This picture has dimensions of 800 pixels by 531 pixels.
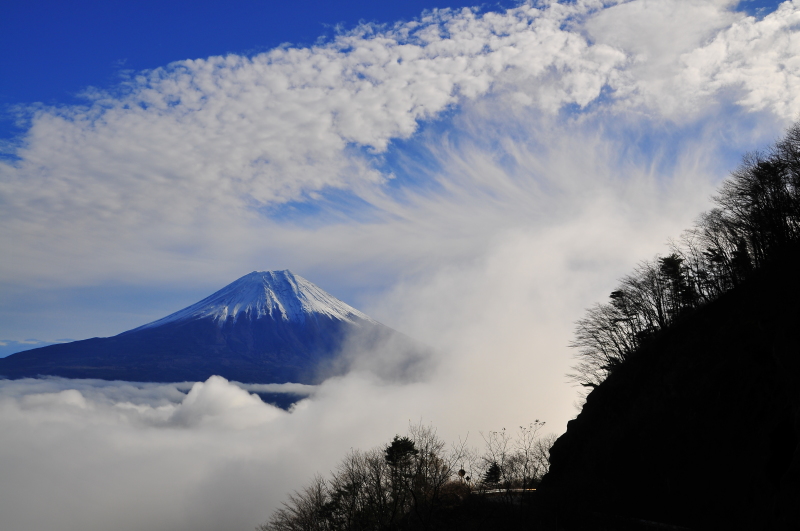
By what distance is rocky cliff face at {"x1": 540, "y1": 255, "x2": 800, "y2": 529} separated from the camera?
1897cm

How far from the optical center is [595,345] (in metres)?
51.2

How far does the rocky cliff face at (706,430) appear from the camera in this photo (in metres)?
19.0

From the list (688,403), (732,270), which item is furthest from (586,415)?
(732,270)

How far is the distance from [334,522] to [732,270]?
3557 cm

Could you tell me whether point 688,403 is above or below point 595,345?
below

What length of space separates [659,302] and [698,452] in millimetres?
23259

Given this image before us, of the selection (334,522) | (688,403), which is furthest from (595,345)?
(334,522)

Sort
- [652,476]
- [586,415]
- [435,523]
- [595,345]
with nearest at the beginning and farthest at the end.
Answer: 1. [652,476]
2. [435,523]
3. [586,415]
4. [595,345]

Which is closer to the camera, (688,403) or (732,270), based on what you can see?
(688,403)

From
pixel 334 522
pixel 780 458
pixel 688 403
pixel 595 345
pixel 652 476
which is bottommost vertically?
pixel 334 522

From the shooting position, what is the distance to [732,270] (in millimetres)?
35344

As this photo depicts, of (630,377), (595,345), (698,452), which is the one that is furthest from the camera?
(595,345)

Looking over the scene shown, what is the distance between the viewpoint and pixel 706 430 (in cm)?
2509

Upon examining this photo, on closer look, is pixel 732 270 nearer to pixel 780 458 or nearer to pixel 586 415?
pixel 586 415
